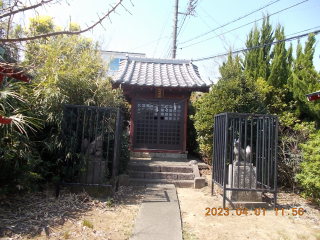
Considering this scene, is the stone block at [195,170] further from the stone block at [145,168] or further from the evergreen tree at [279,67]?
the evergreen tree at [279,67]

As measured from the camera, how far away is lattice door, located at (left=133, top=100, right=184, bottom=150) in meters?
7.75

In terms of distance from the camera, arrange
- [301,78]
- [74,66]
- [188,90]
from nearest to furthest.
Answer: [74,66], [301,78], [188,90]

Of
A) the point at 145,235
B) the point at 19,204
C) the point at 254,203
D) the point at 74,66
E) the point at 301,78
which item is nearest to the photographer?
the point at 145,235

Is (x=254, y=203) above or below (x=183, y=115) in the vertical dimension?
below

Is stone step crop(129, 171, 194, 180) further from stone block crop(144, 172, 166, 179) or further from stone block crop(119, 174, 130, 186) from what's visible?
stone block crop(119, 174, 130, 186)

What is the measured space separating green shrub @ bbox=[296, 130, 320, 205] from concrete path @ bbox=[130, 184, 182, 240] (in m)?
2.71

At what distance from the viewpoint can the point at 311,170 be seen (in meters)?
4.54

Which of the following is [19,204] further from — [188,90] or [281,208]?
[188,90]

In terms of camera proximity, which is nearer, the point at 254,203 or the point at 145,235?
the point at 145,235

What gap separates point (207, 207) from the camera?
4.39 meters

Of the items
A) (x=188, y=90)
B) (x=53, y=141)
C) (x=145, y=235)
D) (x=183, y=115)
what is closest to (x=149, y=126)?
(x=183, y=115)

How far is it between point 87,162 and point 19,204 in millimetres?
1317

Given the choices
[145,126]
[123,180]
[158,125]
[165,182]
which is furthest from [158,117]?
[123,180]
